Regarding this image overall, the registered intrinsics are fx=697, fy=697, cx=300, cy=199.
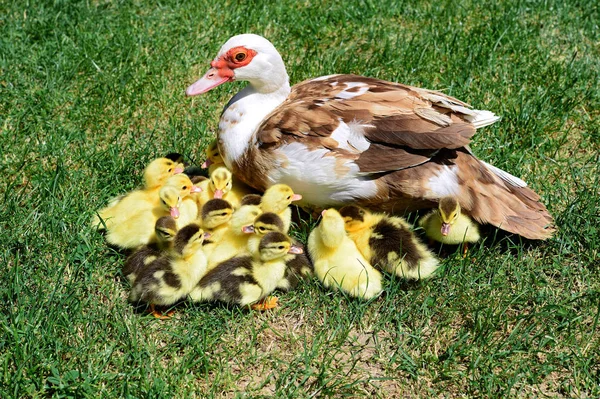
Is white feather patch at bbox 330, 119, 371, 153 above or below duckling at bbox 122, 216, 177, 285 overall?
above

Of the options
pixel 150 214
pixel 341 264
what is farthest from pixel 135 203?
pixel 341 264

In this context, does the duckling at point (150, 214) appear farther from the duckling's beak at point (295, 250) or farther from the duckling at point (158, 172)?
the duckling's beak at point (295, 250)

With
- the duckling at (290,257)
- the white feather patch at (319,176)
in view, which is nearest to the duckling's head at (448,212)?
the white feather patch at (319,176)

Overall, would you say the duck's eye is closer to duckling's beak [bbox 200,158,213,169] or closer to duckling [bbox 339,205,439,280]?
duckling's beak [bbox 200,158,213,169]

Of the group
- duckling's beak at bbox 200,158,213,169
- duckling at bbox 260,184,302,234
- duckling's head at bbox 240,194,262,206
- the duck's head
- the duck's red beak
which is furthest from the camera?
duckling's beak at bbox 200,158,213,169

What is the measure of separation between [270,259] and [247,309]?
363 millimetres

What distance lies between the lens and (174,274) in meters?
3.83

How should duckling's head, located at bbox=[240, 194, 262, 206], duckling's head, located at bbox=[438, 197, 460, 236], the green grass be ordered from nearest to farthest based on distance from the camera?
the green grass, duckling's head, located at bbox=[438, 197, 460, 236], duckling's head, located at bbox=[240, 194, 262, 206]

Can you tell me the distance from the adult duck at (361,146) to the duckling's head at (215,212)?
0.38 meters

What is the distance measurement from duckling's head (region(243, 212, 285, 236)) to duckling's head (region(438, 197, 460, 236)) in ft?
3.11

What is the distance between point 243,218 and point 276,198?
0.24 metres

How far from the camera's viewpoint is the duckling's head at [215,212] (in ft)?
13.3

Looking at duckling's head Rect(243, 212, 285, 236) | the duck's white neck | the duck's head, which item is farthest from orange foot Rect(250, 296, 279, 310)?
the duck's head

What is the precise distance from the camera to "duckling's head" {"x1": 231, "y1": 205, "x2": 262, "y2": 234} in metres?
4.03
